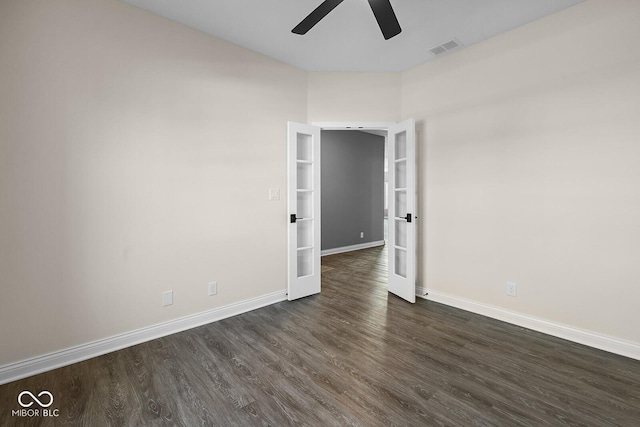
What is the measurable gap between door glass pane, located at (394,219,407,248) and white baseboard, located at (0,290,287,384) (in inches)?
69.3

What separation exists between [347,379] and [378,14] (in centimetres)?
245

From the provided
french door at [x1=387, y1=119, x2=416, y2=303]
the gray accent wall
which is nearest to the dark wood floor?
french door at [x1=387, y1=119, x2=416, y2=303]

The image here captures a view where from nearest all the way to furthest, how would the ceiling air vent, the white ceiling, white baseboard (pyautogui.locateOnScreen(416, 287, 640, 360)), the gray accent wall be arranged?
white baseboard (pyautogui.locateOnScreen(416, 287, 640, 360)) < the white ceiling < the ceiling air vent < the gray accent wall

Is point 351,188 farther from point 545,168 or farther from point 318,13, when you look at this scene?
point 318,13

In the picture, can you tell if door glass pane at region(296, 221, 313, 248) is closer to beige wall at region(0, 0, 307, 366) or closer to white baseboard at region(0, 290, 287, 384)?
beige wall at region(0, 0, 307, 366)

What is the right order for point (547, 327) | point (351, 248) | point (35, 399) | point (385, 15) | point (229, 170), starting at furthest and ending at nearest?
point (351, 248)
point (229, 170)
point (547, 327)
point (385, 15)
point (35, 399)

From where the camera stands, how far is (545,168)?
2586 mm

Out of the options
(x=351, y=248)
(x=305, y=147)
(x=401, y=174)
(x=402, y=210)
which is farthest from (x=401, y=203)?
(x=351, y=248)

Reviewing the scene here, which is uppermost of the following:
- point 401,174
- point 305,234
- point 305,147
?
point 305,147

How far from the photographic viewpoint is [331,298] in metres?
3.49

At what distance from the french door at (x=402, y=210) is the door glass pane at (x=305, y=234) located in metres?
1.03

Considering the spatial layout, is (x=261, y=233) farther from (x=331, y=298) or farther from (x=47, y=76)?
(x=47, y=76)

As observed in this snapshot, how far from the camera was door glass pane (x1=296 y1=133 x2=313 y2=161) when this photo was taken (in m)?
3.52

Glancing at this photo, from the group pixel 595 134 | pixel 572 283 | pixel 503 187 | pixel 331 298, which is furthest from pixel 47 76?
pixel 572 283
